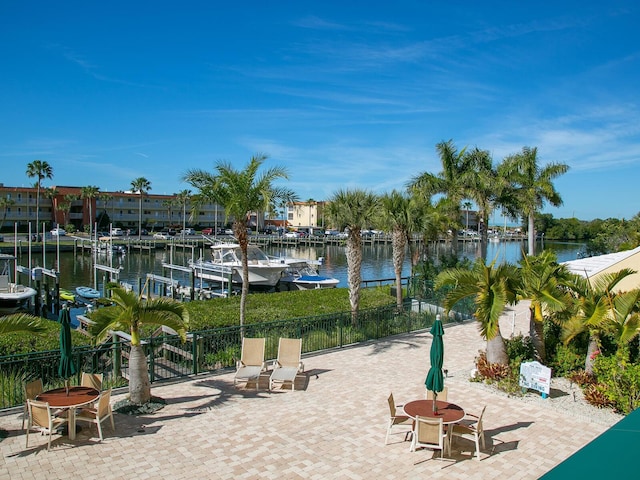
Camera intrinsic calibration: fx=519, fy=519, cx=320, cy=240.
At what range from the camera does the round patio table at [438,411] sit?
865 cm

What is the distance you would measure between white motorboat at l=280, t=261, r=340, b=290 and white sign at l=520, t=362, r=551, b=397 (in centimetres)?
2964

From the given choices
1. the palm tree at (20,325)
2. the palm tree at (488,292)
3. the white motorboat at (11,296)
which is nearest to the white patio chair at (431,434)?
the palm tree at (488,292)

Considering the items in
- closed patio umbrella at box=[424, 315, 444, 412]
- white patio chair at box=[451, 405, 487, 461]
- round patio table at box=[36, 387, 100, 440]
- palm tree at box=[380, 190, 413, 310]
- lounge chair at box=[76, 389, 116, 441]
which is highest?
palm tree at box=[380, 190, 413, 310]

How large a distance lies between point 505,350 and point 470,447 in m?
4.41

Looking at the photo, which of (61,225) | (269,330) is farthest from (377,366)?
(61,225)

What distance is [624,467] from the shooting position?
12.2ft

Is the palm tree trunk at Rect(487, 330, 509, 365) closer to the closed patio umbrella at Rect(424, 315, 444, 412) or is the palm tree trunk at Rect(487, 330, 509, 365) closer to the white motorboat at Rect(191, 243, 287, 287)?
the closed patio umbrella at Rect(424, 315, 444, 412)

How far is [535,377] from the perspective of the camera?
11508 mm

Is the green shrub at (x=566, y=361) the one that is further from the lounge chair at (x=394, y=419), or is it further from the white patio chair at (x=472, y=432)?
the lounge chair at (x=394, y=419)

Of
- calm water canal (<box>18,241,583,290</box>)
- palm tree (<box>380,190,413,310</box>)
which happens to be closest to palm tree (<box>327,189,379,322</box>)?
palm tree (<box>380,190,413,310</box>)

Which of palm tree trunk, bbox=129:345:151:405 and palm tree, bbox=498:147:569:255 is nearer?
palm tree trunk, bbox=129:345:151:405

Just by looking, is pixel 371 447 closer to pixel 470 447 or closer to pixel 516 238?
pixel 470 447

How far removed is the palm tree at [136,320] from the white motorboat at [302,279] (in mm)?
30314

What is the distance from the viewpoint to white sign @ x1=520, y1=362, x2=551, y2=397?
11.3 metres
